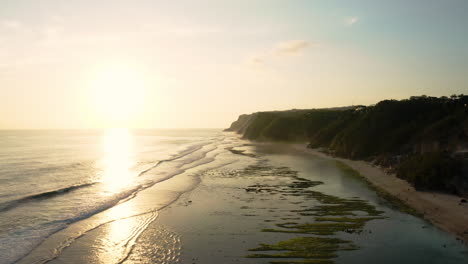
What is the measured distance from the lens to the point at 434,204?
62.3ft

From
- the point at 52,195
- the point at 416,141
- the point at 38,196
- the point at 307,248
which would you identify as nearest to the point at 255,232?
the point at 307,248

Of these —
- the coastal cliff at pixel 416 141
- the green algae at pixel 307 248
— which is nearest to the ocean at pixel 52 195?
the green algae at pixel 307 248

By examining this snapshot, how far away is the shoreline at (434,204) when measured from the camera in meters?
15.3

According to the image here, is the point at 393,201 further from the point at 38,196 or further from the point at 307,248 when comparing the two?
the point at 38,196

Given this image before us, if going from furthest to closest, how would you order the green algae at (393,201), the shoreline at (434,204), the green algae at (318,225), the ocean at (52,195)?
the green algae at (393,201) < the ocean at (52,195) < the shoreline at (434,204) < the green algae at (318,225)

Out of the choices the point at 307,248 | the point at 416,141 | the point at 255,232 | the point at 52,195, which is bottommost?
the point at 52,195

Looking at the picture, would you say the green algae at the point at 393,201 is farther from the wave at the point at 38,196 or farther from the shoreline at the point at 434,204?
the wave at the point at 38,196

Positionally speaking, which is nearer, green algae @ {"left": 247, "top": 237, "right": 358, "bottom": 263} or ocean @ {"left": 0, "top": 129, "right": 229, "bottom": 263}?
green algae @ {"left": 247, "top": 237, "right": 358, "bottom": 263}

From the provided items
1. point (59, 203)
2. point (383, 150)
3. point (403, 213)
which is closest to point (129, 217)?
point (59, 203)

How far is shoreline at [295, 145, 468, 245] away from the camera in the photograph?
50.3ft

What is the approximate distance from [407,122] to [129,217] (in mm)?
38566

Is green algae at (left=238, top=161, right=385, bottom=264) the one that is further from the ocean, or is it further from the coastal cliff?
the ocean

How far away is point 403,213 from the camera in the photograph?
18234 mm

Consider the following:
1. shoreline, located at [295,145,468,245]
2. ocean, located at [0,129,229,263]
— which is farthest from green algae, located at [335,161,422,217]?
ocean, located at [0,129,229,263]
